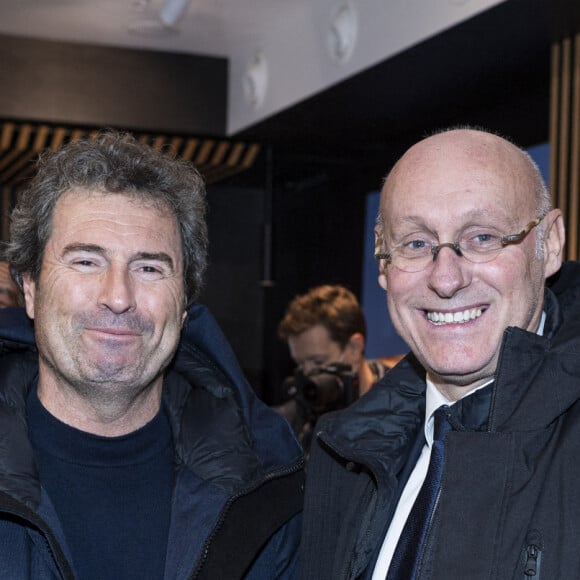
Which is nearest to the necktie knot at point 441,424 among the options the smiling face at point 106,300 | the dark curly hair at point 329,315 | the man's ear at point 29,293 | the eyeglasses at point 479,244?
the eyeglasses at point 479,244

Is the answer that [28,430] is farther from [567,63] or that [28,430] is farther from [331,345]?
[567,63]

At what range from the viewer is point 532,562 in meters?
1.56

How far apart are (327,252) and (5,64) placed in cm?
308

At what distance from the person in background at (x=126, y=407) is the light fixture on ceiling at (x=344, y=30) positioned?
11.2 feet

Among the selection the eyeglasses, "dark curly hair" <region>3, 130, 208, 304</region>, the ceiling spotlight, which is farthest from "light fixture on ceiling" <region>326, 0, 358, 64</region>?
the eyeglasses

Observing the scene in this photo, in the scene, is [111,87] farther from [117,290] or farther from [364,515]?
[364,515]

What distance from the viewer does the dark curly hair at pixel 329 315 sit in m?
4.47

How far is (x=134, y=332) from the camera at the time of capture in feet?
6.68

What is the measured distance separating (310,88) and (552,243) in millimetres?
4131

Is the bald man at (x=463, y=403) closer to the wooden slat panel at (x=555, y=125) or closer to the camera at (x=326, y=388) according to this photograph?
the camera at (x=326, y=388)

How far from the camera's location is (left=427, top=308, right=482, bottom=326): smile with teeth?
72.2 inches

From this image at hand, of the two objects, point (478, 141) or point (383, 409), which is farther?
point (383, 409)

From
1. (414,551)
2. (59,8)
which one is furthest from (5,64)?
(414,551)

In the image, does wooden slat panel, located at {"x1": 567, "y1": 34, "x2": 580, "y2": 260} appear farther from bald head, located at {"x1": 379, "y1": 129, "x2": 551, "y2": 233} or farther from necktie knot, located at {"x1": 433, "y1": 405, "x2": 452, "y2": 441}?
necktie knot, located at {"x1": 433, "y1": 405, "x2": 452, "y2": 441}
